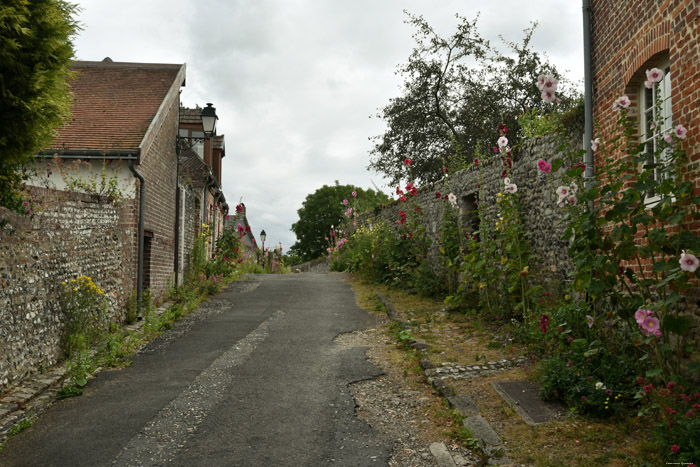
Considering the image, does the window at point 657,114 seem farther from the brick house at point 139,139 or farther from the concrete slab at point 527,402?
the brick house at point 139,139

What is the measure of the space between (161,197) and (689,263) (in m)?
10.7

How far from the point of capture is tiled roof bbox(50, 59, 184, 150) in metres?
10.2

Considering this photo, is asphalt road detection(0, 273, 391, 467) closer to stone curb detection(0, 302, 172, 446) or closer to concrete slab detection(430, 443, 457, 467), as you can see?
stone curb detection(0, 302, 172, 446)

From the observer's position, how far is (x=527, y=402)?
16.2 ft

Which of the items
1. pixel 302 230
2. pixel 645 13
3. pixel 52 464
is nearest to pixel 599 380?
pixel 645 13

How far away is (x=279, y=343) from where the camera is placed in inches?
320

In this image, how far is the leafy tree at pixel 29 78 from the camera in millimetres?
5383

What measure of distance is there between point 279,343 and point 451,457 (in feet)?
14.8

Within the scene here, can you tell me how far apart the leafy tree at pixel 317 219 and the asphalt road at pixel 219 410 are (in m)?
41.6

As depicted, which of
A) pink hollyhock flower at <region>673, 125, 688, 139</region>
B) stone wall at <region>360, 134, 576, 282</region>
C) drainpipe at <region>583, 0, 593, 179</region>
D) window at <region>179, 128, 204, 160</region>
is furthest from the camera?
window at <region>179, 128, 204, 160</region>

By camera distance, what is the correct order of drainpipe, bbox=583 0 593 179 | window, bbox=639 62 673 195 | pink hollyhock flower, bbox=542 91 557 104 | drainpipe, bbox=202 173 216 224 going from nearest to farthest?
window, bbox=639 62 673 195 → pink hollyhock flower, bbox=542 91 557 104 → drainpipe, bbox=583 0 593 179 → drainpipe, bbox=202 173 216 224

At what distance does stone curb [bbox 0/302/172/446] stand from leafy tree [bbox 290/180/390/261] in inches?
1727

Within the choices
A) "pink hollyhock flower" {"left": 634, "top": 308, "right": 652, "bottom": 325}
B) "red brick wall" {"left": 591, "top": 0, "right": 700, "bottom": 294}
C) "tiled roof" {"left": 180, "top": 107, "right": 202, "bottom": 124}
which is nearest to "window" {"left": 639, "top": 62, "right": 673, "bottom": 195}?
"red brick wall" {"left": 591, "top": 0, "right": 700, "bottom": 294}

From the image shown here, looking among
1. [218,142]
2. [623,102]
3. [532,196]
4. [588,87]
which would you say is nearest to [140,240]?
[532,196]
